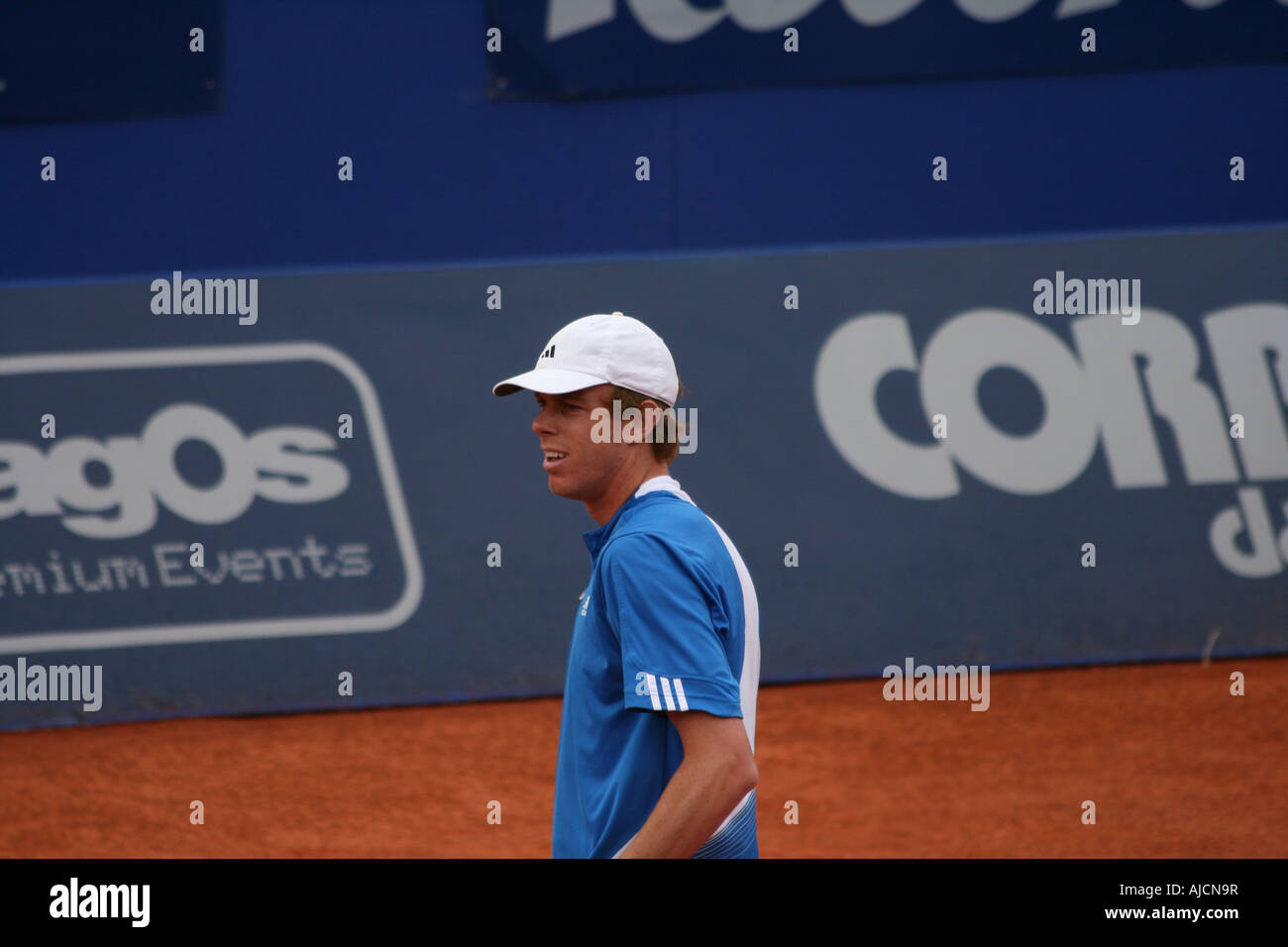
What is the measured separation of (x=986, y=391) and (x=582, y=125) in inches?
121

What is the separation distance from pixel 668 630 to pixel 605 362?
0.55 m

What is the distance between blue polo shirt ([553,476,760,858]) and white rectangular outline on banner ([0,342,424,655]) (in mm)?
5674

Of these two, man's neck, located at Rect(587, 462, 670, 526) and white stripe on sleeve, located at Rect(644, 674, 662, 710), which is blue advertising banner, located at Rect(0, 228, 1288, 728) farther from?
white stripe on sleeve, located at Rect(644, 674, 662, 710)

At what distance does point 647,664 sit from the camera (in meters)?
2.38

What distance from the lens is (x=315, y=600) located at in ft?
27.0

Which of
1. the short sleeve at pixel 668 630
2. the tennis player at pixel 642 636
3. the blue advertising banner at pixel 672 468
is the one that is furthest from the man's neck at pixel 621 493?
the blue advertising banner at pixel 672 468

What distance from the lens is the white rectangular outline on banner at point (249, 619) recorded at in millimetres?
8086

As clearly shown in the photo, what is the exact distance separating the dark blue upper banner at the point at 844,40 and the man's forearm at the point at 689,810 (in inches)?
299

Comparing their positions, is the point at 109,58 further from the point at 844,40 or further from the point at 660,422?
the point at 660,422

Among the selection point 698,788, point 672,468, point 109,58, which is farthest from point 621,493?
point 109,58

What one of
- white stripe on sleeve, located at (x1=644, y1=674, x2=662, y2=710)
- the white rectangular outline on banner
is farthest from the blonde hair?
the white rectangular outline on banner

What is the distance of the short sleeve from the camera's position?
236cm
